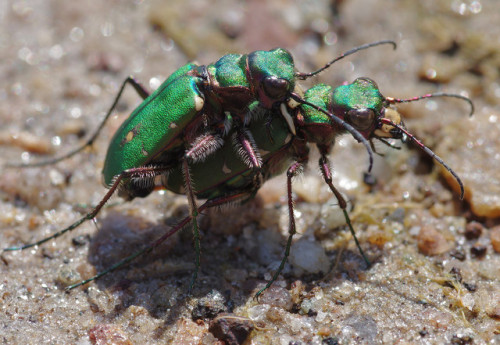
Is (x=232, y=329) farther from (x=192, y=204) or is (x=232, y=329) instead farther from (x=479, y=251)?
(x=479, y=251)

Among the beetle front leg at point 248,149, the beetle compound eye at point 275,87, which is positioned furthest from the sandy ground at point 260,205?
the beetle compound eye at point 275,87

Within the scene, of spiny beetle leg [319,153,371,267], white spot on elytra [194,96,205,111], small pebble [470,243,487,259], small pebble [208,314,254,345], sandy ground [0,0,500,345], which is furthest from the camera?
small pebble [470,243,487,259]

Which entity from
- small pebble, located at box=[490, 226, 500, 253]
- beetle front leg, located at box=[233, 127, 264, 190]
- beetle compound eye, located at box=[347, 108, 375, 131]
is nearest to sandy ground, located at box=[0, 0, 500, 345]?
small pebble, located at box=[490, 226, 500, 253]

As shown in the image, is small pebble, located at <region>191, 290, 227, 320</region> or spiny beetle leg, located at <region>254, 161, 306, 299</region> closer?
small pebble, located at <region>191, 290, 227, 320</region>

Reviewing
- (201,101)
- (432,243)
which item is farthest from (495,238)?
(201,101)

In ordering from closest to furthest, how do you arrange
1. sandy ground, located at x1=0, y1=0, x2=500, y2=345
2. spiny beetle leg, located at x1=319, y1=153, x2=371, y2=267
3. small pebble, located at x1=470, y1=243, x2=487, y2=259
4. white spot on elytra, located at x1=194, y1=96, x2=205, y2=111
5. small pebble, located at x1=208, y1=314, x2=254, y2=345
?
small pebble, located at x1=208, y1=314, x2=254, y2=345 → sandy ground, located at x1=0, y1=0, x2=500, y2=345 → white spot on elytra, located at x1=194, y1=96, x2=205, y2=111 → spiny beetle leg, located at x1=319, y1=153, x2=371, y2=267 → small pebble, located at x1=470, y1=243, x2=487, y2=259

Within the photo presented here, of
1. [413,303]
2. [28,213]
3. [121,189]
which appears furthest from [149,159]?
[413,303]

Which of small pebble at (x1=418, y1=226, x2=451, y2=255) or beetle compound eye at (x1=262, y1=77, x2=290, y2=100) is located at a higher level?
beetle compound eye at (x1=262, y1=77, x2=290, y2=100)

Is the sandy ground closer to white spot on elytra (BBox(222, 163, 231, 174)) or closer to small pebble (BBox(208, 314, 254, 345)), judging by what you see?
small pebble (BBox(208, 314, 254, 345))

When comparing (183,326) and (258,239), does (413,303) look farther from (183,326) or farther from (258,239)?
(183,326)
